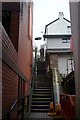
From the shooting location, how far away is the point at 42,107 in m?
8.59

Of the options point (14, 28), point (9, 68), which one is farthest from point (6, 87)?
point (14, 28)

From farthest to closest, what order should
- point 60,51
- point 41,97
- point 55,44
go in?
point 55,44 → point 60,51 → point 41,97

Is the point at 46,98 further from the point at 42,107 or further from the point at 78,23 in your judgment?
the point at 78,23

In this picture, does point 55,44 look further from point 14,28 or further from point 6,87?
point 6,87

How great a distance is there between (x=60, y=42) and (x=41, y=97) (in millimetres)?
10390

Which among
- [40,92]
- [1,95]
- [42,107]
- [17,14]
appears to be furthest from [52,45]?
[1,95]

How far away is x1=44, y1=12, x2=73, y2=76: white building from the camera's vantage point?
1794 cm

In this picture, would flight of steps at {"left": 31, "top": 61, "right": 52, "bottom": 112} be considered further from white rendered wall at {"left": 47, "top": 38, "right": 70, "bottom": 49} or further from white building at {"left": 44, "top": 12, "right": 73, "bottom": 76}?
white rendered wall at {"left": 47, "top": 38, "right": 70, "bottom": 49}

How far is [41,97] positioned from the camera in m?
9.71

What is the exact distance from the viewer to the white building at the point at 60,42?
58.9 feet

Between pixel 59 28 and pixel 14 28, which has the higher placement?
pixel 59 28

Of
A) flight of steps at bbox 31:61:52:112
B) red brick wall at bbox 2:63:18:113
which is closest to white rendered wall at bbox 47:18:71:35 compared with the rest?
flight of steps at bbox 31:61:52:112

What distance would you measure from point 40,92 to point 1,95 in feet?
23.2

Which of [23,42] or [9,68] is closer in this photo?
[9,68]
